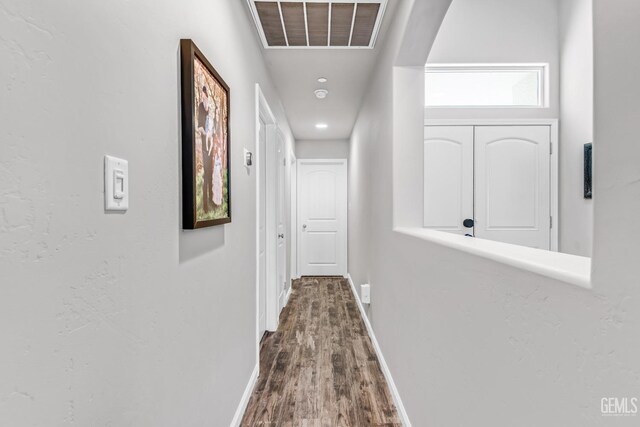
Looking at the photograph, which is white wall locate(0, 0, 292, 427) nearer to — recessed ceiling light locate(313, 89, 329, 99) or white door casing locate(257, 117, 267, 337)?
white door casing locate(257, 117, 267, 337)

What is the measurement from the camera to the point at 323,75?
121 inches

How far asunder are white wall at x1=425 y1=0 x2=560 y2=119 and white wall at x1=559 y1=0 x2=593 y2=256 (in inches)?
3.1

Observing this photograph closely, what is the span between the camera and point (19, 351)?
51 cm

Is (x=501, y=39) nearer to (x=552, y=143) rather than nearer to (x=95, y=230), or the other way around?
(x=552, y=143)

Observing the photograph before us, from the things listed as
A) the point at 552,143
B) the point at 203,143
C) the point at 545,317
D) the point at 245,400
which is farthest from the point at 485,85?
the point at 245,400

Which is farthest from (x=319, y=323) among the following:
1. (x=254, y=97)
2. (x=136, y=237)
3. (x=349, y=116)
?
(x=136, y=237)

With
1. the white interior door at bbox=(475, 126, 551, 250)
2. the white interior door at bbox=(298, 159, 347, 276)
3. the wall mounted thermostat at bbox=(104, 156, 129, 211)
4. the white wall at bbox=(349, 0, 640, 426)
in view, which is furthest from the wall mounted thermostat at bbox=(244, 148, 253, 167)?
the white interior door at bbox=(298, 159, 347, 276)

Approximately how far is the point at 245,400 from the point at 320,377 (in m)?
0.58

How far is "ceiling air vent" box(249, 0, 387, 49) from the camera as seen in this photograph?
2.02m

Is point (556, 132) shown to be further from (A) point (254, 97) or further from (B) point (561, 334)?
(B) point (561, 334)

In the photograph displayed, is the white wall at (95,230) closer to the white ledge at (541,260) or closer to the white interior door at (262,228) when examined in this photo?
the white ledge at (541,260)

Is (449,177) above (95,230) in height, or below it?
above

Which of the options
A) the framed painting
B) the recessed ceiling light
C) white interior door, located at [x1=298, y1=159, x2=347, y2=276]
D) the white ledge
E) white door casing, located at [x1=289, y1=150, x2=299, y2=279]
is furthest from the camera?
white interior door, located at [x1=298, y1=159, x2=347, y2=276]

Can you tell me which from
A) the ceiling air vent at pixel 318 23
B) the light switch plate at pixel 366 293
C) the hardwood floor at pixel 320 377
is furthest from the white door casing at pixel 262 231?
the light switch plate at pixel 366 293
